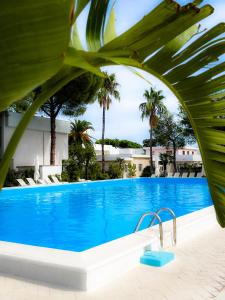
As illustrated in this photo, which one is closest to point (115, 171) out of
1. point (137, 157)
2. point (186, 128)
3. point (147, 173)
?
point (147, 173)

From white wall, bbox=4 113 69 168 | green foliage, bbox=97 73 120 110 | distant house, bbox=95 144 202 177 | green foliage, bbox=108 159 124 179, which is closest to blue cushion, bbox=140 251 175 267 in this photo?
white wall, bbox=4 113 69 168

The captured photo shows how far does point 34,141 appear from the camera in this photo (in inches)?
994

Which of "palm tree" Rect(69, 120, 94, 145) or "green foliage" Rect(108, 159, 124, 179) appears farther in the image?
"palm tree" Rect(69, 120, 94, 145)

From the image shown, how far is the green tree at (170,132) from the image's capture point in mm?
39281

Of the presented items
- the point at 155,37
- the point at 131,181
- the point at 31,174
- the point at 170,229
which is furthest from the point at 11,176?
the point at 155,37

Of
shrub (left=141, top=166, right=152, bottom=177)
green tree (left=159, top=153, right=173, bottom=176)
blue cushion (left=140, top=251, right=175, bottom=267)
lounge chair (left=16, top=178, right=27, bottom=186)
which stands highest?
green tree (left=159, top=153, right=173, bottom=176)

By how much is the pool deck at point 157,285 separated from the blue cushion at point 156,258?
0.10 metres

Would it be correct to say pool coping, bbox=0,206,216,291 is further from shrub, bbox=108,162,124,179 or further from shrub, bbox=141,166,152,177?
shrub, bbox=141,166,152,177

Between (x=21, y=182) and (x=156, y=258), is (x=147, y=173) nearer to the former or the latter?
(x=21, y=182)

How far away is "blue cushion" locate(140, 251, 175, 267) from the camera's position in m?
5.27

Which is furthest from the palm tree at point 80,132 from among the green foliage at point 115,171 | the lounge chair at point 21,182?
the lounge chair at point 21,182

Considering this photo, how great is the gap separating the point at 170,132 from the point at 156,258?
3496cm

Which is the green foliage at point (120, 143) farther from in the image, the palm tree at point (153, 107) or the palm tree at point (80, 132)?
the palm tree at point (80, 132)

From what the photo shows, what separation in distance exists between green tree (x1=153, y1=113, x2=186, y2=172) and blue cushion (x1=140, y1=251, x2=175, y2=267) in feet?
111
